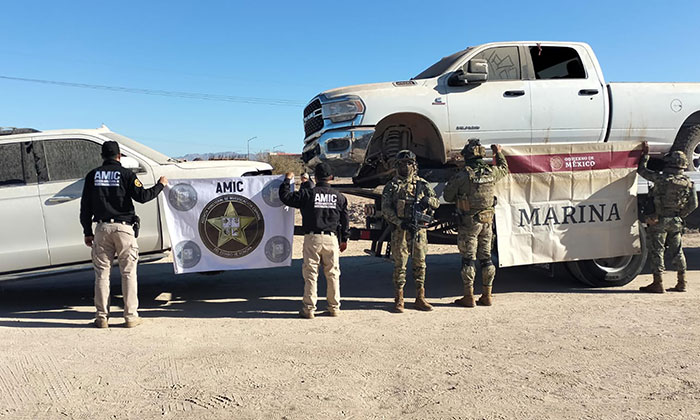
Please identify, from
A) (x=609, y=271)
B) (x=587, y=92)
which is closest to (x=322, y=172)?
(x=587, y=92)

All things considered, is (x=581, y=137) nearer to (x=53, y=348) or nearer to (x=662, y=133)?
(x=662, y=133)

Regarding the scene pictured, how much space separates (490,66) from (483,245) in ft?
7.98

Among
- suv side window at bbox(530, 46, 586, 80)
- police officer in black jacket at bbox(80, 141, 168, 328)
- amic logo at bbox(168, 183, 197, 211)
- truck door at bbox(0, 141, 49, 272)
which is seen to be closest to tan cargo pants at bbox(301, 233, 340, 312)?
amic logo at bbox(168, 183, 197, 211)

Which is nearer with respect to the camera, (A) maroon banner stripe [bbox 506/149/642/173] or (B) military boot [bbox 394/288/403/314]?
(B) military boot [bbox 394/288/403/314]

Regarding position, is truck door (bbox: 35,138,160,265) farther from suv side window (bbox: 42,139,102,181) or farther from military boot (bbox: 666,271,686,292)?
military boot (bbox: 666,271,686,292)

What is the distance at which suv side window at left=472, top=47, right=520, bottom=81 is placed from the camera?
21.3 feet

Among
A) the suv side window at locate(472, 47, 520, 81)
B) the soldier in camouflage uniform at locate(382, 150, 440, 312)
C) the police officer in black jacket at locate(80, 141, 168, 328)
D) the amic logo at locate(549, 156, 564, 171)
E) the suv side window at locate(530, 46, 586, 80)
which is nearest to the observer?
the police officer in black jacket at locate(80, 141, 168, 328)

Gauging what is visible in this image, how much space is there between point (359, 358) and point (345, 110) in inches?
121

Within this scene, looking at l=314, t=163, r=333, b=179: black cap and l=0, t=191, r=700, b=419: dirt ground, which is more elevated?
l=314, t=163, r=333, b=179: black cap

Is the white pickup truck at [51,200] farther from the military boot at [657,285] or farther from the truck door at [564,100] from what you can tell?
the military boot at [657,285]

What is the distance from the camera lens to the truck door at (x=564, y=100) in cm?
637

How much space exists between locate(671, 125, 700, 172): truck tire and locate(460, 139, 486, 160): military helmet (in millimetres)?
3170

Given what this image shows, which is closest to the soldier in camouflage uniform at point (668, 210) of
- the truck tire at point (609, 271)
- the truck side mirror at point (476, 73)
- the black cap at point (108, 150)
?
the truck tire at point (609, 271)

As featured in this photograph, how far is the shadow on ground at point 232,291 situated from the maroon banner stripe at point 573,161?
1371 mm
